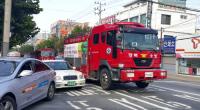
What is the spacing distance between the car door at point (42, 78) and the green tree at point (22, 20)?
12.6 m

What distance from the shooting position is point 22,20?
24500mm

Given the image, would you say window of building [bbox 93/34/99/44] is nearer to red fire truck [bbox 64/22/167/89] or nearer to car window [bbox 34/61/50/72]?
red fire truck [bbox 64/22/167/89]

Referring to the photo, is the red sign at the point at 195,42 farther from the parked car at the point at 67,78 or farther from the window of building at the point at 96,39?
the parked car at the point at 67,78

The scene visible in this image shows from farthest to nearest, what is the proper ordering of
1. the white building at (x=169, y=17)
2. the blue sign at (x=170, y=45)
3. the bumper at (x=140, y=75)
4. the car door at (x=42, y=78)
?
the white building at (x=169, y=17)
the blue sign at (x=170, y=45)
the bumper at (x=140, y=75)
the car door at (x=42, y=78)

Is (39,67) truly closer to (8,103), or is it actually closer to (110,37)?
(8,103)

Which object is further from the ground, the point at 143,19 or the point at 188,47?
the point at 143,19

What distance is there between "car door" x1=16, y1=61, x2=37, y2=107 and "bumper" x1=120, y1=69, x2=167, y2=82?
4.99 meters

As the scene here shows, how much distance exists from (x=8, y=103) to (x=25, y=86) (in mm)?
1132

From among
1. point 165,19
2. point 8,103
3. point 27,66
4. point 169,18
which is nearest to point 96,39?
point 27,66

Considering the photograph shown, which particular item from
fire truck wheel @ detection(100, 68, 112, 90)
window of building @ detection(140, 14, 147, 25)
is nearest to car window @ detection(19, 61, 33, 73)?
fire truck wheel @ detection(100, 68, 112, 90)

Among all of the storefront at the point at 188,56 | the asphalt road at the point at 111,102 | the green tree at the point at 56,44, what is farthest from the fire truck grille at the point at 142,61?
the green tree at the point at 56,44

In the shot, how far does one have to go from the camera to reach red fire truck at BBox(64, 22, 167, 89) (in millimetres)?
14398

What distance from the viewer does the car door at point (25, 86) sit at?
8863 millimetres

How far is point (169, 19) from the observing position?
212 feet
